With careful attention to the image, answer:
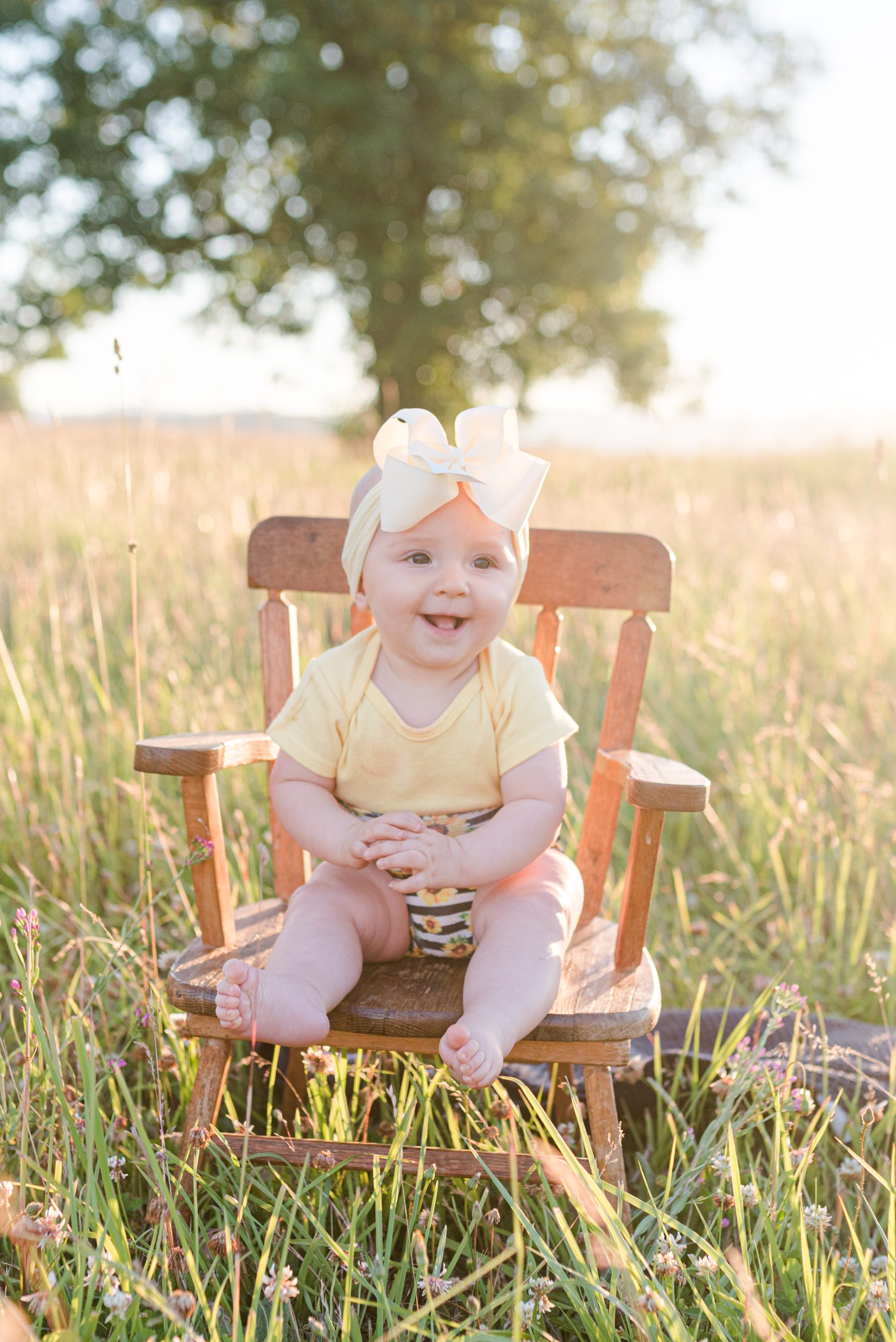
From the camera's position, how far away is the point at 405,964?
5.81 feet

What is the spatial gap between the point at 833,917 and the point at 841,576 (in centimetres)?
219

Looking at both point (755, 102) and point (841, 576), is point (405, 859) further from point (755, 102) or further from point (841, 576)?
point (755, 102)

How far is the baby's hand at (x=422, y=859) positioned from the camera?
5.09 ft

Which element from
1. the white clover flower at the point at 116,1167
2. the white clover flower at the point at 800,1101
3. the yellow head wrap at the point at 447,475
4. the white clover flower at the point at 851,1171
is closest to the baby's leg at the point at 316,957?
the white clover flower at the point at 116,1167

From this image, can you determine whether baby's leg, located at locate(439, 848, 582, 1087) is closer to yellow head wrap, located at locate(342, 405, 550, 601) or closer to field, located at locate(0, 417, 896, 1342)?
field, located at locate(0, 417, 896, 1342)

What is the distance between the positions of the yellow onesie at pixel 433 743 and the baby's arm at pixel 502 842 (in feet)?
0.13

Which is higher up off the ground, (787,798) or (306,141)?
(306,141)

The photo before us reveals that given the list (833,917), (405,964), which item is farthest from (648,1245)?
(833,917)

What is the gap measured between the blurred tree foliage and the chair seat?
36.3ft

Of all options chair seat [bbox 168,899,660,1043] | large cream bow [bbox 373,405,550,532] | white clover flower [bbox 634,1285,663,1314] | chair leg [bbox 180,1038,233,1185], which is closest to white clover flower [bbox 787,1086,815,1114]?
chair seat [bbox 168,899,660,1043]

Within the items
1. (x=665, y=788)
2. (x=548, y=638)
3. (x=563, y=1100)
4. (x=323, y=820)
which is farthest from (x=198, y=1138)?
(x=548, y=638)

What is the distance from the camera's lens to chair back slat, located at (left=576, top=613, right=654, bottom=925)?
2.04 m

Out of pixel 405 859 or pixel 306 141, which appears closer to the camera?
pixel 405 859

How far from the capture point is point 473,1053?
4.44 feet
